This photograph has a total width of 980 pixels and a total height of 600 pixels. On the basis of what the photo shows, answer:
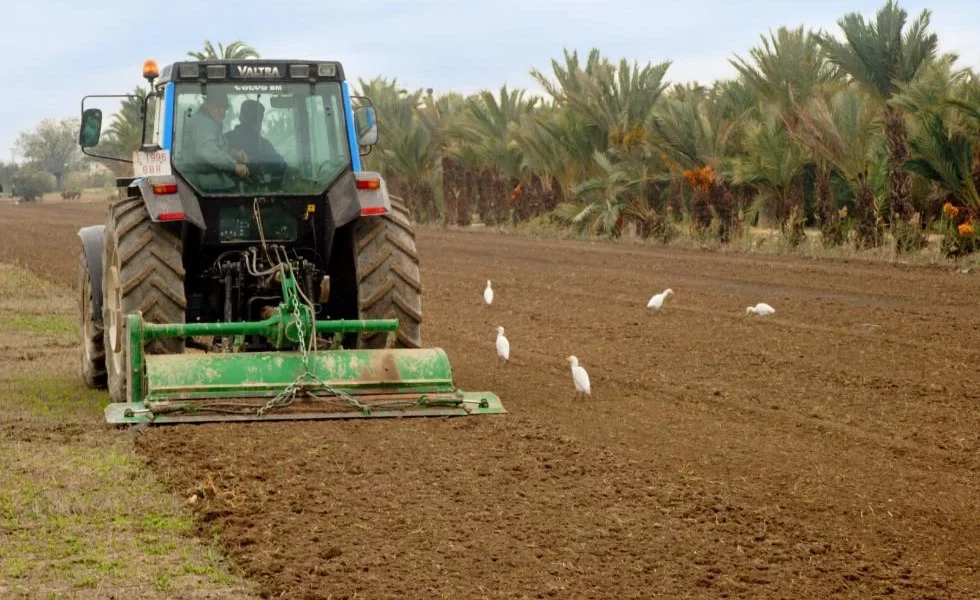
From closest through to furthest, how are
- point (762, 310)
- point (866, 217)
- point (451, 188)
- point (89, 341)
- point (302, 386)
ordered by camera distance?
point (302, 386), point (89, 341), point (762, 310), point (866, 217), point (451, 188)

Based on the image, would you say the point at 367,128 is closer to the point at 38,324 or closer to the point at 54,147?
the point at 38,324

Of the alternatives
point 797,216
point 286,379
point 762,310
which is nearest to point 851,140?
point 797,216

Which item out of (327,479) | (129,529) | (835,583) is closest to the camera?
(835,583)

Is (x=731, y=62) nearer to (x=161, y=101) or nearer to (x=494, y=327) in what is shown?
(x=494, y=327)

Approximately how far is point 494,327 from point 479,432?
5927mm

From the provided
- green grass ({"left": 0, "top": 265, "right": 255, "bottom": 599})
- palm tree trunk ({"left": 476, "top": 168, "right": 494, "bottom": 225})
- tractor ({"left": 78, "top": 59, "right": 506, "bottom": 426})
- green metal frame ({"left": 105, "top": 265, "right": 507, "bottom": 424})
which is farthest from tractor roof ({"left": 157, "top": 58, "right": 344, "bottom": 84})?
palm tree trunk ({"left": 476, "top": 168, "right": 494, "bottom": 225})

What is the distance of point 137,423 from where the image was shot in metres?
7.99

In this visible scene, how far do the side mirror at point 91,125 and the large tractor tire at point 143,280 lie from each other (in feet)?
1.80

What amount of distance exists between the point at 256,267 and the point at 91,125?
4.57 feet

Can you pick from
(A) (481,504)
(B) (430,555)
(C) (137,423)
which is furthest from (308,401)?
(B) (430,555)

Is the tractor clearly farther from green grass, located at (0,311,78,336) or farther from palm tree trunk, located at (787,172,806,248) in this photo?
palm tree trunk, located at (787,172,806,248)

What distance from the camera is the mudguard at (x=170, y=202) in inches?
346

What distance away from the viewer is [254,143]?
9.53m

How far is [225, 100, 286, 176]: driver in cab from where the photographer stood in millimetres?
9484
